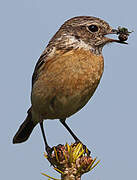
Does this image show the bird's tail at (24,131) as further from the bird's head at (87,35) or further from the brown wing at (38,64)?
the bird's head at (87,35)

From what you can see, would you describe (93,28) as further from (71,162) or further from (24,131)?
(71,162)

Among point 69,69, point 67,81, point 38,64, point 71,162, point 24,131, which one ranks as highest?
point 38,64

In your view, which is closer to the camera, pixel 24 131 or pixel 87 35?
pixel 87 35

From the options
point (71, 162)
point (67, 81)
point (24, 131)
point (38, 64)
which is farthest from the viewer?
point (24, 131)

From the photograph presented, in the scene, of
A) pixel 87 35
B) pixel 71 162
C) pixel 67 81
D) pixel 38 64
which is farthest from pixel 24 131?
pixel 71 162

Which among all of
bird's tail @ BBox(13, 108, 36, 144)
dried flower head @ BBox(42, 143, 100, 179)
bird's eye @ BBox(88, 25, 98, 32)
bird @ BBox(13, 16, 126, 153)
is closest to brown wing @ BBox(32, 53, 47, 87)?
bird @ BBox(13, 16, 126, 153)

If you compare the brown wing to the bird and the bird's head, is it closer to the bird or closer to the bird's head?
the bird
